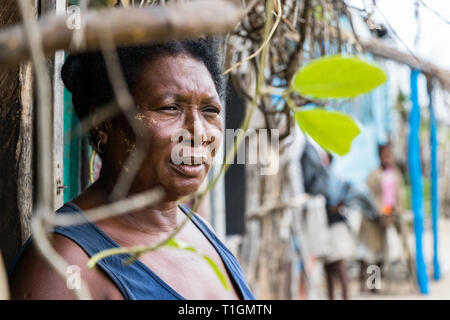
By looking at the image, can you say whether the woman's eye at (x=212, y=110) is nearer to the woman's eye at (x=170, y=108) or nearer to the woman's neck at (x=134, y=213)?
the woman's eye at (x=170, y=108)

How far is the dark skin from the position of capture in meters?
1.35

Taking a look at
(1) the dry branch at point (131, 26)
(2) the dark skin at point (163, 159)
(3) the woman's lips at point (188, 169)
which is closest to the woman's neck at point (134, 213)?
(2) the dark skin at point (163, 159)

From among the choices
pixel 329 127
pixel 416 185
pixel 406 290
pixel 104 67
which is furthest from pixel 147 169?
pixel 406 290

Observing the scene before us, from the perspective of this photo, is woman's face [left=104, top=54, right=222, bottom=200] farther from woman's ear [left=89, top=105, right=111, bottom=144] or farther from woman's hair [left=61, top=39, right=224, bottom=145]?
woman's ear [left=89, top=105, right=111, bottom=144]

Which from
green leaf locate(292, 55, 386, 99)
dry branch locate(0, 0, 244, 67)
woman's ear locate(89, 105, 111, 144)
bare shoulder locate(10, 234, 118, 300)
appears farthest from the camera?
woman's ear locate(89, 105, 111, 144)

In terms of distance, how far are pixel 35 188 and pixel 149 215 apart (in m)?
0.33

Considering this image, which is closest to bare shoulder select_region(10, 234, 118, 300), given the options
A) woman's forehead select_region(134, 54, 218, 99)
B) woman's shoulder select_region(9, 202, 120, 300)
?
woman's shoulder select_region(9, 202, 120, 300)

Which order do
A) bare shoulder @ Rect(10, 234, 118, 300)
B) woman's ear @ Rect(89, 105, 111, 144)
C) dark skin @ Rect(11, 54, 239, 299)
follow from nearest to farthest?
1. bare shoulder @ Rect(10, 234, 118, 300)
2. dark skin @ Rect(11, 54, 239, 299)
3. woman's ear @ Rect(89, 105, 111, 144)

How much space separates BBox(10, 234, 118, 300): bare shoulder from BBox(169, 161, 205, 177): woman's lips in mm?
283

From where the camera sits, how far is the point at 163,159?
1.36 meters

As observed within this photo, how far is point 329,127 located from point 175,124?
29.3 inches

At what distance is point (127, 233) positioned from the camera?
1437 millimetres

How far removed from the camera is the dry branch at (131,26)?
1.58ft

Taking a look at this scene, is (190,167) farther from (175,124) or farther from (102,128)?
(102,128)
